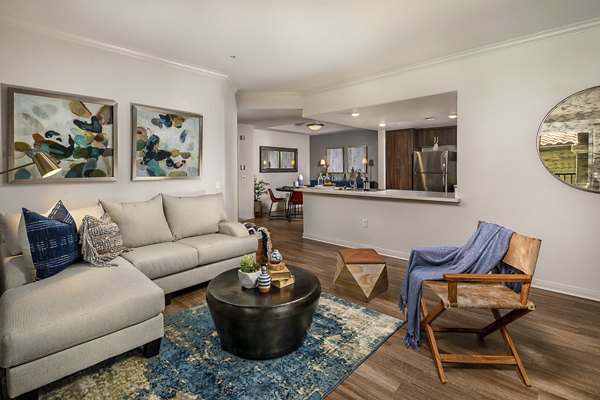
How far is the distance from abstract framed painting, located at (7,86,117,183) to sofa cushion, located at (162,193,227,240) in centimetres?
74

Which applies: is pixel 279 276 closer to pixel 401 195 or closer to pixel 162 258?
pixel 162 258

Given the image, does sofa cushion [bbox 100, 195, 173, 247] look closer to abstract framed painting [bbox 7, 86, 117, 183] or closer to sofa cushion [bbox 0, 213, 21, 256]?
abstract framed painting [bbox 7, 86, 117, 183]

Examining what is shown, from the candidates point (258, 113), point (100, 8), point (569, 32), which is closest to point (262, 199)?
point (258, 113)

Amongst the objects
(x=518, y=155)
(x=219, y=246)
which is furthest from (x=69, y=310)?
(x=518, y=155)

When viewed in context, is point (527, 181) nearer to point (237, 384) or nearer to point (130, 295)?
point (237, 384)

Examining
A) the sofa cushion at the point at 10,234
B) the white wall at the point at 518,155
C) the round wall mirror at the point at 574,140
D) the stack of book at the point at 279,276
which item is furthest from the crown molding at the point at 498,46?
the sofa cushion at the point at 10,234

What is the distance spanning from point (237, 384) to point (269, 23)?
9.67 ft

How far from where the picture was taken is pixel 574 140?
120 inches

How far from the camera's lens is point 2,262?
7.63ft

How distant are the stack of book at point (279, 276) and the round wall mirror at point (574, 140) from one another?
288 cm

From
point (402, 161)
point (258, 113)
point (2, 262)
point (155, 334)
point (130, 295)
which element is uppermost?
point (258, 113)

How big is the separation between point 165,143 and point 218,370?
2953 mm

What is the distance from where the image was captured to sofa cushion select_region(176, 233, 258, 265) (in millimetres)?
3268

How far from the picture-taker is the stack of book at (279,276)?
225 cm
